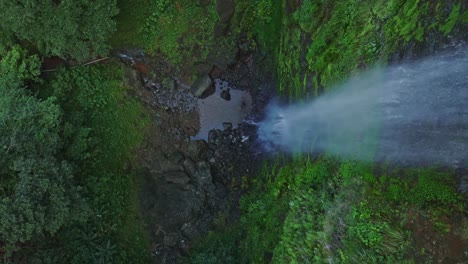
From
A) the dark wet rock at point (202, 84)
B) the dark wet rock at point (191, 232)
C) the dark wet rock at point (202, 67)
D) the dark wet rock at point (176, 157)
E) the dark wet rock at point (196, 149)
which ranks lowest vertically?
the dark wet rock at point (191, 232)

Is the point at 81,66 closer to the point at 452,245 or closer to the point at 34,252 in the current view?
the point at 34,252

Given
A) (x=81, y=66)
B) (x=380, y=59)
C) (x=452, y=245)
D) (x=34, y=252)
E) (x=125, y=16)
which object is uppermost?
(x=125, y=16)

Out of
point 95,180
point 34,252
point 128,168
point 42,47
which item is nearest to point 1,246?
point 34,252

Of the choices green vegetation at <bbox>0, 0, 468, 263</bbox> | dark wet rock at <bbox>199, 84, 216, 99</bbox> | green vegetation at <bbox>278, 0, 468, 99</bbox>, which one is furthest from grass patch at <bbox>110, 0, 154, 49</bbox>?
green vegetation at <bbox>278, 0, 468, 99</bbox>

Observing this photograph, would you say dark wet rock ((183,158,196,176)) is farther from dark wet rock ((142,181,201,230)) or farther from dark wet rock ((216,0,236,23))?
dark wet rock ((216,0,236,23))

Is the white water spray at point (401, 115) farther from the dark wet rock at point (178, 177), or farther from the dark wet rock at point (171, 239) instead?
the dark wet rock at point (171, 239)

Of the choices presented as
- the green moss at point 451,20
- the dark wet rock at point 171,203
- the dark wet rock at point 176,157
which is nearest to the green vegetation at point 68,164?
the dark wet rock at point 171,203
